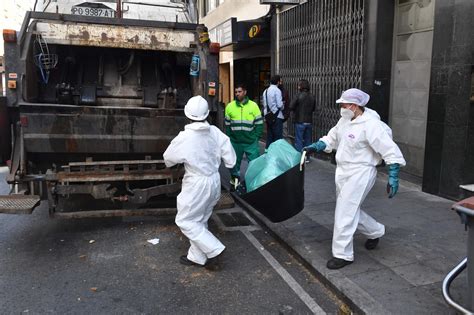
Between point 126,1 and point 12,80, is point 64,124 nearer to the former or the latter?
point 12,80

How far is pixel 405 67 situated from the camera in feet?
25.6

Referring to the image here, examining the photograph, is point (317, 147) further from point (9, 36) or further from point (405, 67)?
point (405, 67)

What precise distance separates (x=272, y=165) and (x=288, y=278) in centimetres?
112

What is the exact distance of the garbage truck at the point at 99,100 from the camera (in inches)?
196

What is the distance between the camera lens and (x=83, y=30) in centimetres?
562

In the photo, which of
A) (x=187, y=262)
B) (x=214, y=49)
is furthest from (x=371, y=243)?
(x=214, y=49)

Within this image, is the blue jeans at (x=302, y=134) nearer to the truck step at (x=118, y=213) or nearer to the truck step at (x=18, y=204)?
the truck step at (x=118, y=213)

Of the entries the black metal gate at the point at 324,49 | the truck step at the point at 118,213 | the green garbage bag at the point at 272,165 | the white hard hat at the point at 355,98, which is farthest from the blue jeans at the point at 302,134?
the white hard hat at the point at 355,98

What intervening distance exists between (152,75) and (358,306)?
179 inches

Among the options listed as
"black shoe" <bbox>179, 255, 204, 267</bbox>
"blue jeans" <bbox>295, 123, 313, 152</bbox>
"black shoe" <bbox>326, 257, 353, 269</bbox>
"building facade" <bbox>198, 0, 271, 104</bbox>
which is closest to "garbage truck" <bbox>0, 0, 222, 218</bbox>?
"black shoe" <bbox>179, 255, 204, 267</bbox>

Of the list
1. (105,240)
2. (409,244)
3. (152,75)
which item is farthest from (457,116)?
(105,240)

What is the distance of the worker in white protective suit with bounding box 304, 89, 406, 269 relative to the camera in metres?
4.02

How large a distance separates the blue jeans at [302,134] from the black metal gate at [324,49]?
1.73ft

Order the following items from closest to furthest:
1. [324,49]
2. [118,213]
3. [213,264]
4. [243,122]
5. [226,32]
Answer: [213,264]
[118,213]
[243,122]
[324,49]
[226,32]
